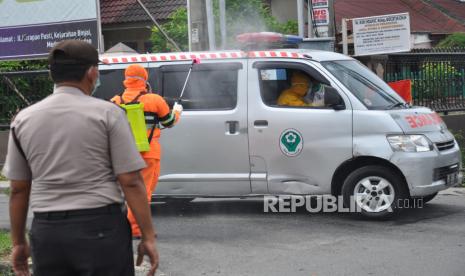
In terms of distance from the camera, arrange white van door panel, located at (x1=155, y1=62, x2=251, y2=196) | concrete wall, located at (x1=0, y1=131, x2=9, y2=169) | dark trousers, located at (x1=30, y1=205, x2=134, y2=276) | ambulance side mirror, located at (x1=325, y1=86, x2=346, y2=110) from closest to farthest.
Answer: dark trousers, located at (x1=30, y1=205, x2=134, y2=276) < ambulance side mirror, located at (x1=325, y1=86, x2=346, y2=110) < white van door panel, located at (x1=155, y1=62, x2=251, y2=196) < concrete wall, located at (x1=0, y1=131, x2=9, y2=169)

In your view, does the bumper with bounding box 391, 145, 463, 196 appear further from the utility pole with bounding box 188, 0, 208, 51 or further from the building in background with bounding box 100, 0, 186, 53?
the building in background with bounding box 100, 0, 186, 53

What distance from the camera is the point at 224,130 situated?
8.13 meters

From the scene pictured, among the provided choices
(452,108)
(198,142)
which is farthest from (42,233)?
(452,108)

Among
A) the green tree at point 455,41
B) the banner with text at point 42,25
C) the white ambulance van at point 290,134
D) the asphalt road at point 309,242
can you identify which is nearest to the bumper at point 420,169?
the white ambulance van at point 290,134

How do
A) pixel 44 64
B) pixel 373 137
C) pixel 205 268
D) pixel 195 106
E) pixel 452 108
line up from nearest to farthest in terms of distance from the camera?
pixel 205 268 < pixel 373 137 < pixel 195 106 < pixel 452 108 < pixel 44 64

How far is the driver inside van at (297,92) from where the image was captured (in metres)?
8.12

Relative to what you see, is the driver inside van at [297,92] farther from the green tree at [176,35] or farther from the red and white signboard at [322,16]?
the green tree at [176,35]

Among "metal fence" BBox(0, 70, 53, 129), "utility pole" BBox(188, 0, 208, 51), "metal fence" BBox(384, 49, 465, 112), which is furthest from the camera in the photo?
"metal fence" BBox(0, 70, 53, 129)

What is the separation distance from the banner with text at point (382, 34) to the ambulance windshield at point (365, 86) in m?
3.82

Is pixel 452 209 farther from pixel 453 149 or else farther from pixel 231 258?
pixel 231 258

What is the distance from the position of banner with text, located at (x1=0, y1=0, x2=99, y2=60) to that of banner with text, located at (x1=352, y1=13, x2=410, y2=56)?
560cm

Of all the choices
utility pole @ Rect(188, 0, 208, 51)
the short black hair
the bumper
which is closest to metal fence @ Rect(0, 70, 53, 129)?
utility pole @ Rect(188, 0, 208, 51)

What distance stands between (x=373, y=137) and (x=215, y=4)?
31.6 ft

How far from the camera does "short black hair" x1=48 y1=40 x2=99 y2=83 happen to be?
3.31 meters
